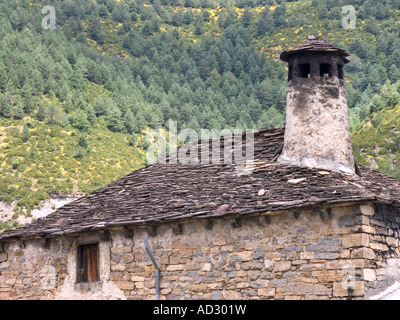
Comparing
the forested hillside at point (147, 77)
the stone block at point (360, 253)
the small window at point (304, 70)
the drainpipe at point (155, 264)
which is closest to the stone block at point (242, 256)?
the drainpipe at point (155, 264)

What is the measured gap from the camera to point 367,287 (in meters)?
10.8

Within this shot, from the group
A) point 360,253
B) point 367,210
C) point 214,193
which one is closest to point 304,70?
point 214,193

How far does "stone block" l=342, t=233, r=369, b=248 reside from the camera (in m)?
10.8

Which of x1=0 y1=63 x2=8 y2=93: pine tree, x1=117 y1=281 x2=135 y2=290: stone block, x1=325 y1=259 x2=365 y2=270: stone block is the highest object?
x1=0 y1=63 x2=8 y2=93: pine tree

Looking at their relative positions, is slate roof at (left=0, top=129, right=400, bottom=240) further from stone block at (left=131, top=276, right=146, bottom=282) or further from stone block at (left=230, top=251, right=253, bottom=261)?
stone block at (left=131, top=276, right=146, bottom=282)

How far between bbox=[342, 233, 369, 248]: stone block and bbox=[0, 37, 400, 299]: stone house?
15 mm

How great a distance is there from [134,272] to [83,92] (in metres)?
57.2

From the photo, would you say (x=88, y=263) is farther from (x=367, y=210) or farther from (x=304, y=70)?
(x=304, y=70)

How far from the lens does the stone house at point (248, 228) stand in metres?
11.0

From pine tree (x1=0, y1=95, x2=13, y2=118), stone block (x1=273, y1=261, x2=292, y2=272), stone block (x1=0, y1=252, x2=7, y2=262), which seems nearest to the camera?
stone block (x1=273, y1=261, x2=292, y2=272)

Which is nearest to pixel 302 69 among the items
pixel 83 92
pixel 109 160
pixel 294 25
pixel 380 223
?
pixel 380 223
